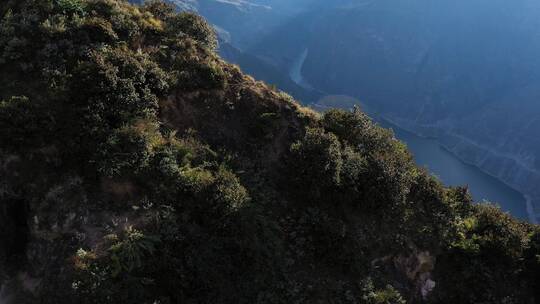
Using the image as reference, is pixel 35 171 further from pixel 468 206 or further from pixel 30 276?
pixel 468 206

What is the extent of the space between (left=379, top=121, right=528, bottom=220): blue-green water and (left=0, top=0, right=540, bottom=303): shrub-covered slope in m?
136

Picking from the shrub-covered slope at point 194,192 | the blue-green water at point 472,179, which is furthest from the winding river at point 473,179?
the shrub-covered slope at point 194,192

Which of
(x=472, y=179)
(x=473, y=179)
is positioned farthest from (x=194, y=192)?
(x=473, y=179)

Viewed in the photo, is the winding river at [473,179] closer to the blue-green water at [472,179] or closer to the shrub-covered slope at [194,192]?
the blue-green water at [472,179]

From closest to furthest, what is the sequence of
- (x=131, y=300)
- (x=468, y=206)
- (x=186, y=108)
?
(x=131, y=300), (x=186, y=108), (x=468, y=206)

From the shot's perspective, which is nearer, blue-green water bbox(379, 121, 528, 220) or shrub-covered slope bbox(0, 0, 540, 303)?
shrub-covered slope bbox(0, 0, 540, 303)

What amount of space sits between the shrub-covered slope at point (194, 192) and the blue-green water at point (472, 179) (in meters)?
136

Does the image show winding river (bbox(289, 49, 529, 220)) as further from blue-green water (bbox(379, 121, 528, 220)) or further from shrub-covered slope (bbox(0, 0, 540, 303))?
shrub-covered slope (bbox(0, 0, 540, 303))

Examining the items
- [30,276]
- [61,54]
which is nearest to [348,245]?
[30,276]

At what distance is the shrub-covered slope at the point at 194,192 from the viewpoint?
12.9m

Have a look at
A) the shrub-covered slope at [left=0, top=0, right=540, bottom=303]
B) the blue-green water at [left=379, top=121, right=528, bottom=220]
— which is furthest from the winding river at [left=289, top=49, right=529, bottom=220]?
the shrub-covered slope at [left=0, top=0, right=540, bottom=303]

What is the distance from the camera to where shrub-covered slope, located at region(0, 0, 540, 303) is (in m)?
12.9

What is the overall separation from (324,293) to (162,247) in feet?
17.0

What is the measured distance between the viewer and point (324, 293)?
14.9 m
